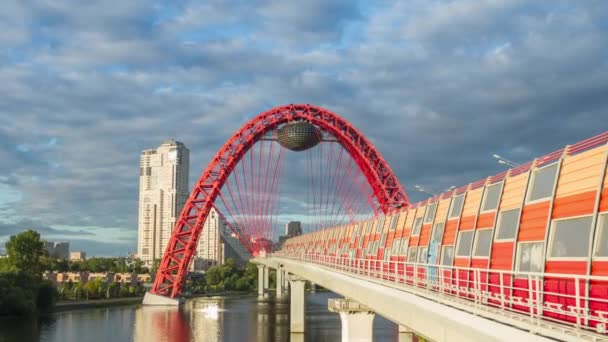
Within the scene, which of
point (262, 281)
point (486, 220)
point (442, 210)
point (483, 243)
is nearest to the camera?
point (483, 243)

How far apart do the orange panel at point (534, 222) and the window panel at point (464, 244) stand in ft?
9.93

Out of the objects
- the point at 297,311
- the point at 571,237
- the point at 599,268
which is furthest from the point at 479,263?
the point at 297,311

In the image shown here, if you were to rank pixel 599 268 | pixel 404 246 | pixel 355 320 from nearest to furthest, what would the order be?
pixel 599 268 → pixel 404 246 → pixel 355 320

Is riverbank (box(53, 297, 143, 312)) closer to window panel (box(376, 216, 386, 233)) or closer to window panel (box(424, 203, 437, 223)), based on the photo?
window panel (box(376, 216, 386, 233))

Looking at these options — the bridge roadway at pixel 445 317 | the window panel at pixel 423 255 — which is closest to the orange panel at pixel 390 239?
the bridge roadway at pixel 445 317

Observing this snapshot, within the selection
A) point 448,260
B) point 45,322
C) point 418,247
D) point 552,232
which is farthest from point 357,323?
point 45,322

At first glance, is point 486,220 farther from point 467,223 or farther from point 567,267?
point 567,267

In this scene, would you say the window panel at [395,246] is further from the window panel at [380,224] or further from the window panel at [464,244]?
the window panel at [464,244]

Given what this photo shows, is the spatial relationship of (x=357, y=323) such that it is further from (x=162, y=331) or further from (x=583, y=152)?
(x=162, y=331)

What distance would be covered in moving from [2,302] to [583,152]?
60859mm

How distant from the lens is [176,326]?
53.8m

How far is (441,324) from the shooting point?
513 inches

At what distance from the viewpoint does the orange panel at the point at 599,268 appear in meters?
11.0

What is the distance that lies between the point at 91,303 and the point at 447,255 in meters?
69.9
